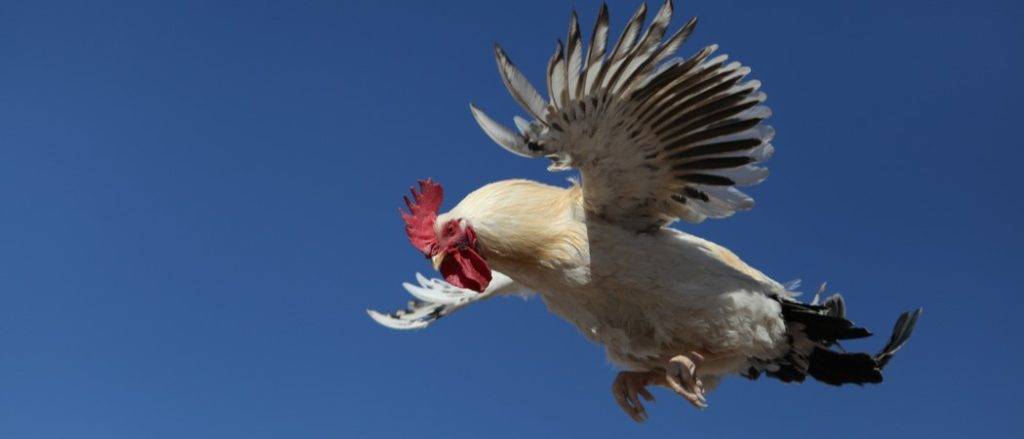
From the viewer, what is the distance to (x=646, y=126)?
4.77m

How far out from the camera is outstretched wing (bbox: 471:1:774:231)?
4555 mm

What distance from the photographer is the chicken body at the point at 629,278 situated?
498cm

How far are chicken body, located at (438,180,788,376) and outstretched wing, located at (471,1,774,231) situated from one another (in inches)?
6.3

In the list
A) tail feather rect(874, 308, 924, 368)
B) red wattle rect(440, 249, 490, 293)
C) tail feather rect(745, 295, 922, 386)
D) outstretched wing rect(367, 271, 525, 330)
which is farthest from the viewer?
outstretched wing rect(367, 271, 525, 330)

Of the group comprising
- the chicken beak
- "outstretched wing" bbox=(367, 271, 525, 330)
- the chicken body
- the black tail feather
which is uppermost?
"outstretched wing" bbox=(367, 271, 525, 330)

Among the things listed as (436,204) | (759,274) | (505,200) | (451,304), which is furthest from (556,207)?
(451,304)

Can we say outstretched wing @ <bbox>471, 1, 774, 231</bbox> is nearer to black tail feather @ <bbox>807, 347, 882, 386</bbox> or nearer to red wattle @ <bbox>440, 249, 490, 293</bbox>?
red wattle @ <bbox>440, 249, 490, 293</bbox>

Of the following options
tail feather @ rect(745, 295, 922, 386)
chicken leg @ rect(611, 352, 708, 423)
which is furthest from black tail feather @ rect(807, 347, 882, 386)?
chicken leg @ rect(611, 352, 708, 423)

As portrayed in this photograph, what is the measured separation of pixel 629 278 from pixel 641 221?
0.99 ft

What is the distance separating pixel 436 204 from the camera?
211 inches

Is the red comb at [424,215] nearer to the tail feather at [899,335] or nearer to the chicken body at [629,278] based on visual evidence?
the chicken body at [629,278]

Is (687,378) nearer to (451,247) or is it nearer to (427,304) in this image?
(451,247)

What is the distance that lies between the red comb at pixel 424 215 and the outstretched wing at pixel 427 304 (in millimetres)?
1093

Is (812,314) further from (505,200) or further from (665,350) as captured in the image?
(505,200)
